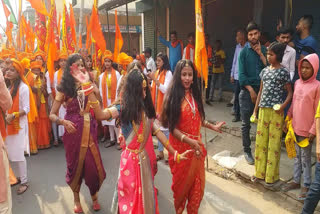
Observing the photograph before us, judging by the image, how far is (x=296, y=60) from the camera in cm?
421

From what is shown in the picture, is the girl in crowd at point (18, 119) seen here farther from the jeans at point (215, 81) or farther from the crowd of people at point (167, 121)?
the jeans at point (215, 81)

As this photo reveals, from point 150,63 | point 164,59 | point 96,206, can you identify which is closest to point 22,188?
point 96,206

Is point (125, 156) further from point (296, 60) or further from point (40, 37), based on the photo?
point (40, 37)

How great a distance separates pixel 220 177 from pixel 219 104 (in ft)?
11.1

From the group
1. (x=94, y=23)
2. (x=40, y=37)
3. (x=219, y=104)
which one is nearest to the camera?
(x=94, y=23)

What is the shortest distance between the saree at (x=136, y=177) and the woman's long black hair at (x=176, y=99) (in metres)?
0.38

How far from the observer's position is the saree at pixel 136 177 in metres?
2.22

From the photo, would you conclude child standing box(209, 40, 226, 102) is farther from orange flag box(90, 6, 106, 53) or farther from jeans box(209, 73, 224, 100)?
orange flag box(90, 6, 106, 53)

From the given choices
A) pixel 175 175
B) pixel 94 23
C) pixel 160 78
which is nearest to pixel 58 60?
pixel 94 23

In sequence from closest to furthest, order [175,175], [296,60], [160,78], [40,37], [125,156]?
[125,156], [175,175], [296,60], [160,78], [40,37]

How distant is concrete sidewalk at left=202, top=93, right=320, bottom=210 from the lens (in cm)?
384

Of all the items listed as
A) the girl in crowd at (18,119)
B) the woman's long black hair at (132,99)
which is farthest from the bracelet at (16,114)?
the woman's long black hair at (132,99)

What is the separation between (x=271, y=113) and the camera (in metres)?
3.46

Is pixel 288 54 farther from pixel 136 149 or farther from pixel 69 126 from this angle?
pixel 69 126
